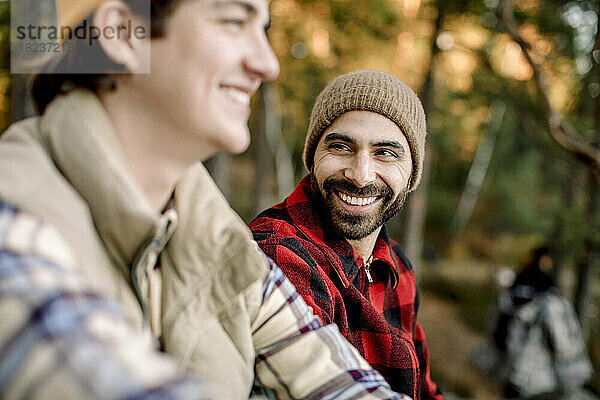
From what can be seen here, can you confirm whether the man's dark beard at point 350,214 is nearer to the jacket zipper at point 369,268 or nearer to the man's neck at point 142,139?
the jacket zipper at point 369,268

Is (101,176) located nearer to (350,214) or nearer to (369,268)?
(350,214)

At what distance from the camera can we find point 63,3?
1.22 m

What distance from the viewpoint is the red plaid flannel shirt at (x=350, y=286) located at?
174 cm

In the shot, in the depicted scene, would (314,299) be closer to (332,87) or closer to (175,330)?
(175,330)

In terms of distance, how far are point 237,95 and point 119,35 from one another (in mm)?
283

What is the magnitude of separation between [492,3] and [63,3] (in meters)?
6.28

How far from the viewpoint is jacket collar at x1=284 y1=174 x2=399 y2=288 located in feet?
6.47

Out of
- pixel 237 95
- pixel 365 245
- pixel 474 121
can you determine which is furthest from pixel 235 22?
pixel 474 121

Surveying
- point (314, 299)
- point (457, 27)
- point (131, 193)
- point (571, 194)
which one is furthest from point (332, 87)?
point (571, 194)

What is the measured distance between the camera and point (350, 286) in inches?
74.7

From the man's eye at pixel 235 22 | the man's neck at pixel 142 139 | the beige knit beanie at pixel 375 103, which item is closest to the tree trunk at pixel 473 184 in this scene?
the beige knit beanie at pixel 375 103

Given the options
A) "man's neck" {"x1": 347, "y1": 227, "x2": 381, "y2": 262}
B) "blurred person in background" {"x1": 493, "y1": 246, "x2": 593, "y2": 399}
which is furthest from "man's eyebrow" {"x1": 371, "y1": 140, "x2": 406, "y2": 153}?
"blurred person in background" {"x1": 493, "y1": 246, "x2": 593, "y2": 399}

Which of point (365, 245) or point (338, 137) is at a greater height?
point (338, 137)

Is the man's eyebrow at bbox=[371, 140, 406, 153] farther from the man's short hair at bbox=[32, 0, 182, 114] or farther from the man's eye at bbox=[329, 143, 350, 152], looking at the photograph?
the man's short hair at bbox=[32, 0, 182, 114]
